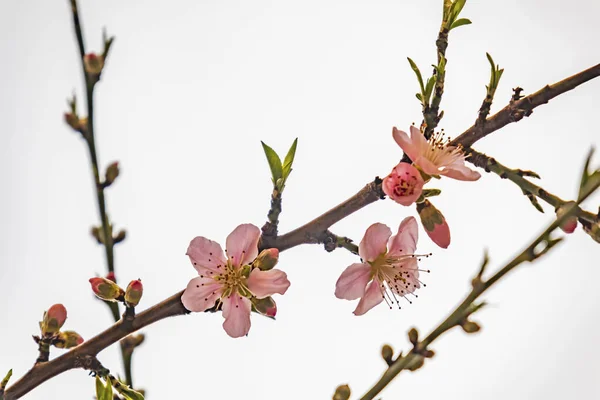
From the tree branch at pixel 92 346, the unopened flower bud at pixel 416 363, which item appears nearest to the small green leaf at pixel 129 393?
the tree branch at pixel 92 346

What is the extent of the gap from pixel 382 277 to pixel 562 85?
1.09 feet

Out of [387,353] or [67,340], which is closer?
[387,353]

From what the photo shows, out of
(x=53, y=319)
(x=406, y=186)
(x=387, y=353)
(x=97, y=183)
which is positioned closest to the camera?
(x=387, y=353)

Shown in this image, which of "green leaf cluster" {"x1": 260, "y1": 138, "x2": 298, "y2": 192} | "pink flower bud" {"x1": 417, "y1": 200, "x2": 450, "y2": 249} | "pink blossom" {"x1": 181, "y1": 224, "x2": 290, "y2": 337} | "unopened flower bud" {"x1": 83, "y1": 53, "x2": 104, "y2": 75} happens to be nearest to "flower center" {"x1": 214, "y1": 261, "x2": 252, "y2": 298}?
"pink blossom" {"x1": 181, "y1": 224, "x2": 290, "y2": 337}

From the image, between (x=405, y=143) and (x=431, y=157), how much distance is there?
5 cm

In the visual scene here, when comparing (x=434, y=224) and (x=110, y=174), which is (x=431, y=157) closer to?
(x=434, y=224)

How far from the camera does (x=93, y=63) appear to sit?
3.22 feet

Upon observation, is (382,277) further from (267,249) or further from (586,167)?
(586,167)

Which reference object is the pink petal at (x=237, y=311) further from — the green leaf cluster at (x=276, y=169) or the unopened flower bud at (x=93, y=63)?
the unopened flower bud at (x=93, y=63)

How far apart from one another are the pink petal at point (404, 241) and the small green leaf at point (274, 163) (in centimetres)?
17

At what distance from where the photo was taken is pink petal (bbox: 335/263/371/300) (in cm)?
84

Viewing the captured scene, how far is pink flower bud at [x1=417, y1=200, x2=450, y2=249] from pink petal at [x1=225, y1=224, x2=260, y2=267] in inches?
8.4

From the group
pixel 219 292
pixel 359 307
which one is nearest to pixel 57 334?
pixel 219 292

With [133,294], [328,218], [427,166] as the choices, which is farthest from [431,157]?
[133,294]
